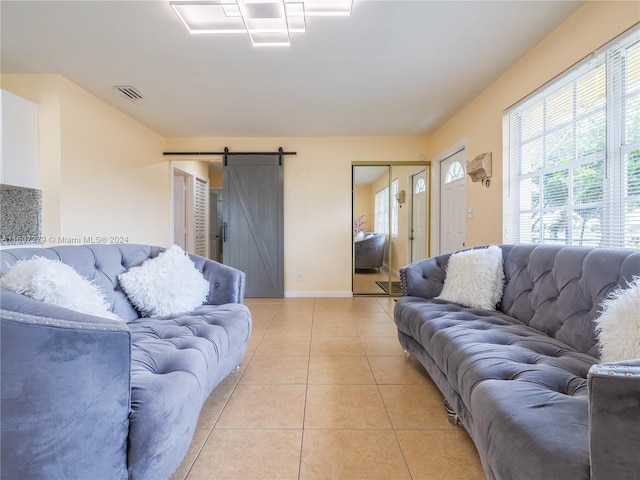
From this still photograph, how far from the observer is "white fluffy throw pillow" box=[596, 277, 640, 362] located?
3.33 ft

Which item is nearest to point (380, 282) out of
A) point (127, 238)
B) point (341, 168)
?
point (341, 168)

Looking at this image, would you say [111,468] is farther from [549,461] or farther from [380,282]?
[380,282]

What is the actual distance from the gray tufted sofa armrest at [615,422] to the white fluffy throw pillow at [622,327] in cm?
50

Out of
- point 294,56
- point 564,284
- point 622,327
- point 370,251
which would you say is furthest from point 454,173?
point 622,327

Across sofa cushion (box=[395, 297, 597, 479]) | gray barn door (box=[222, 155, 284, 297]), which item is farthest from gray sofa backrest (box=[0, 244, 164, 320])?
gray barn door (box=[222, 155, 284, 297])

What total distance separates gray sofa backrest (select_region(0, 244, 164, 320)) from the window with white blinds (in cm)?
295

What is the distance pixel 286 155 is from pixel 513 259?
346 centimetres

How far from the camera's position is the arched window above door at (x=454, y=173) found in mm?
3770

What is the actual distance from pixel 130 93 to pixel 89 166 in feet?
2.94

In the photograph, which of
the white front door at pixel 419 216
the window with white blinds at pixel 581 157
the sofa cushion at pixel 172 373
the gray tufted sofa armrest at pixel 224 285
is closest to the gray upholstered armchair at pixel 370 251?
the white front door at pixel 419 216

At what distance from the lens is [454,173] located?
13.0 feet

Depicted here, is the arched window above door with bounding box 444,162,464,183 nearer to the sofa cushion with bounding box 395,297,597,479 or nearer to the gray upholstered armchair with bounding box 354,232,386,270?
the gray upholstered armchair with bounding box 354,232,386,270

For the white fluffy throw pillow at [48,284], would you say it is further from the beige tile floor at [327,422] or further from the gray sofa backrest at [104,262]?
the beige tile floor at [327,422]

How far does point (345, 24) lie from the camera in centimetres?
208
